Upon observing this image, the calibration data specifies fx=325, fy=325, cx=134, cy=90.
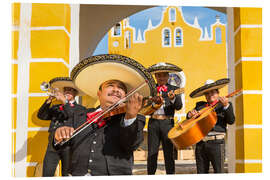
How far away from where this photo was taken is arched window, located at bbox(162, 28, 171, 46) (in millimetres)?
9833

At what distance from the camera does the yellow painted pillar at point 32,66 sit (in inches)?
179

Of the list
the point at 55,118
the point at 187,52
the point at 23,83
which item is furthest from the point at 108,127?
the point at 187,52

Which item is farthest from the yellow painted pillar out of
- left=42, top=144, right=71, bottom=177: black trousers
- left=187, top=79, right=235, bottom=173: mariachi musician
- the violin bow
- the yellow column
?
the yellow column

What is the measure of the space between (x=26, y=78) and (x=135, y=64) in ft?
7.43

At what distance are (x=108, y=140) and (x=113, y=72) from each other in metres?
0.66

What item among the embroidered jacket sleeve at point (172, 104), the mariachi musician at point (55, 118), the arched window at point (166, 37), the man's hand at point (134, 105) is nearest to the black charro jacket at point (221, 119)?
the embroidered jacket sleeve at point (172, 104)

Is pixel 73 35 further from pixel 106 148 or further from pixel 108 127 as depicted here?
pixel 106 148

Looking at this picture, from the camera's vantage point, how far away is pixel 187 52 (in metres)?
10.0

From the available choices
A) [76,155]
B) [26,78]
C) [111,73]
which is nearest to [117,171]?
[76,155]

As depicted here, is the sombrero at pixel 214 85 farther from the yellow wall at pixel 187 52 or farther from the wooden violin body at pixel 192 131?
the yellow wall at pixel 187 52

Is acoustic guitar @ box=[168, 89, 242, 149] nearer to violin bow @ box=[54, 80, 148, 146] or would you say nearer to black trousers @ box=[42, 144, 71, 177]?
violin bow @ box=[54, 80, 148, 146]

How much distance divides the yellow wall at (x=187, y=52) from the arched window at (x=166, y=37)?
0.38 ft

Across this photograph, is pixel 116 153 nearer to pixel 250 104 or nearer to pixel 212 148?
pixel 212 148

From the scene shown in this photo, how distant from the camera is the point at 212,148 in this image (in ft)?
14.0
